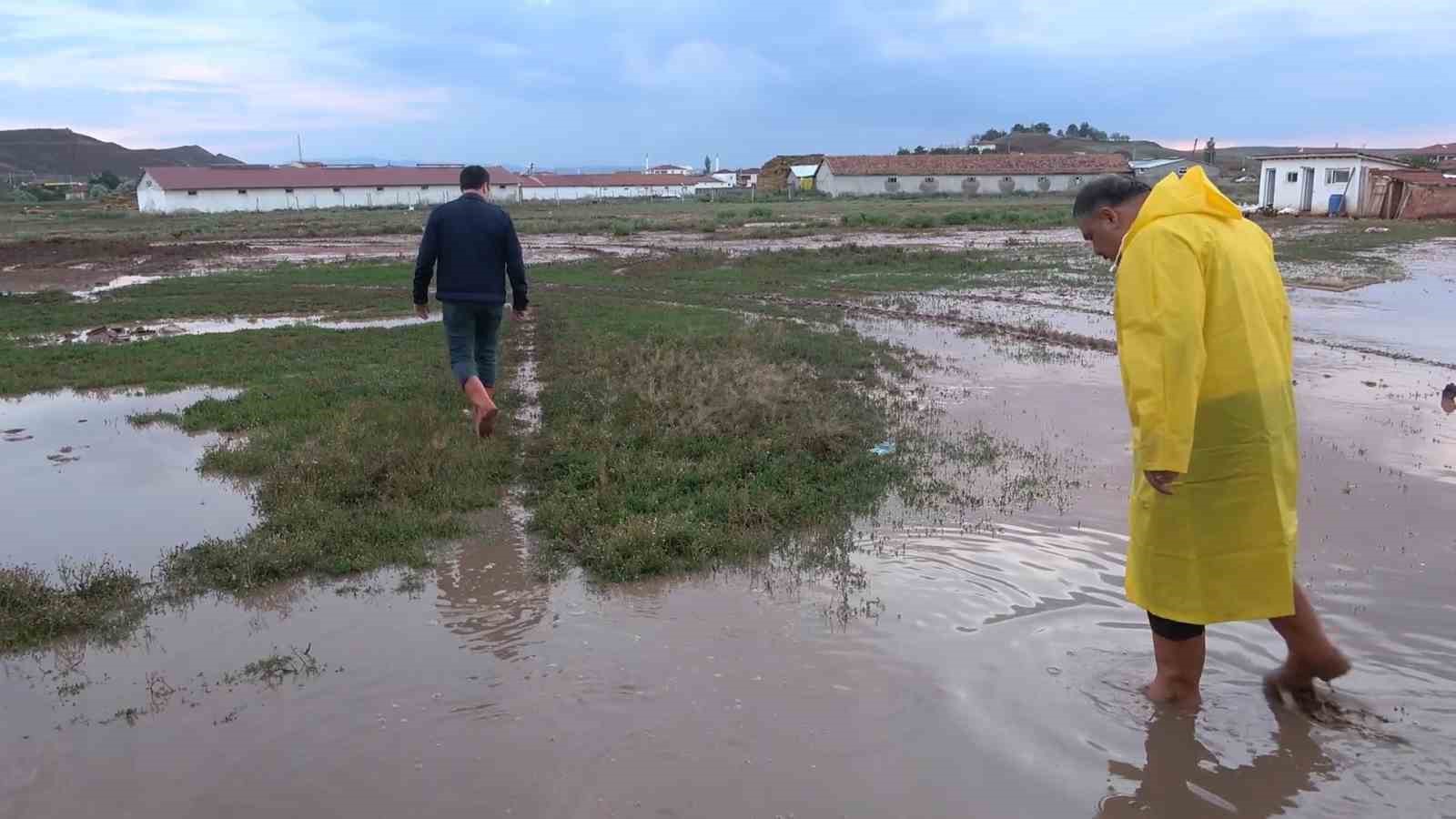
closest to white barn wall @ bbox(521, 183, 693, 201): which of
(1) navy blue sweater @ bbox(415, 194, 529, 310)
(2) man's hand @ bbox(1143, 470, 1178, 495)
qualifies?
(1) navy blue sweater @ bbox(415, 194, 529, 310)

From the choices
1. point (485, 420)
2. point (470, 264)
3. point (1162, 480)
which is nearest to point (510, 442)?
point (485, 420)

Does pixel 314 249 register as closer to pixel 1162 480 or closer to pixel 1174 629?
pixel 1174 629

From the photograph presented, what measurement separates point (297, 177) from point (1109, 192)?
92250 millimetres

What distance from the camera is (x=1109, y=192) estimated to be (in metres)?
3.52

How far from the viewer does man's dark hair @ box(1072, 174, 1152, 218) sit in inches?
138

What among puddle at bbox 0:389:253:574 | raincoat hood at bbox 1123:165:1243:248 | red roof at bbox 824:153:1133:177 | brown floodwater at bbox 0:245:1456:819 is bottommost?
brown floodwater at bbox 0:245:1456:819

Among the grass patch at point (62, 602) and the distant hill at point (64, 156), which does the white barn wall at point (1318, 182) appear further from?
the distant hill at point (64, 156)

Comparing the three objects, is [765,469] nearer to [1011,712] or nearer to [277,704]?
[1011,712]

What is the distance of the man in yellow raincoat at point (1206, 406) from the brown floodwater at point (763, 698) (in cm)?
59

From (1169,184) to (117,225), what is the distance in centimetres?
5943

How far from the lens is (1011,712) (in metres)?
3.77

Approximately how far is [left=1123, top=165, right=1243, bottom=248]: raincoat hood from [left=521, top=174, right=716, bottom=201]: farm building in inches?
3897

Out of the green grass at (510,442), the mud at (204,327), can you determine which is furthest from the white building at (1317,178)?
the mud at (204,327)

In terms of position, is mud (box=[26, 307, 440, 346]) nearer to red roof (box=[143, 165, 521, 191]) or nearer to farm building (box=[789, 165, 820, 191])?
red roof (box=[143, 165, 521, 191])
